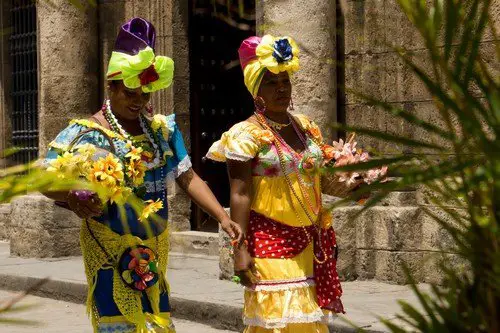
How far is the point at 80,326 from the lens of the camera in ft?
30.8

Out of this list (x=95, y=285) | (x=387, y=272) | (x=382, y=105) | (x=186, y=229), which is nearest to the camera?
(x=382, y=105)

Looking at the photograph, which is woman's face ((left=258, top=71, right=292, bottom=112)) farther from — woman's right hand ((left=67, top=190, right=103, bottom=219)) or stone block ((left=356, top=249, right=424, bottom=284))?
stone block ((left=356, top=249, right=424, bottom=284))

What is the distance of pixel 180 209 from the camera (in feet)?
44.1

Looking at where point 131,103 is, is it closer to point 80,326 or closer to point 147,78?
point 147,78

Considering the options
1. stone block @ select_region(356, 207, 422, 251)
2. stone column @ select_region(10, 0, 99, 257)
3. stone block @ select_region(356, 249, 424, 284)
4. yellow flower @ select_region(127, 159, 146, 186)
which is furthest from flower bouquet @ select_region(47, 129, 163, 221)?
stone column @ select_region(10, 0, 99, 257)

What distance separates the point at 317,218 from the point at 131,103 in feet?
3.23

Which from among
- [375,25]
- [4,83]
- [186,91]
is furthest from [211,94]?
[375,25]

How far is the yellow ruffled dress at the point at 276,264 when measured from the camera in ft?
18.6

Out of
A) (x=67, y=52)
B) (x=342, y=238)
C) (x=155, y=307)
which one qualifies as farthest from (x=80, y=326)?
(x=67, y=52)

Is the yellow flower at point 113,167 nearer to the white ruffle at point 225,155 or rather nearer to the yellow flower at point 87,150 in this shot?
the yellow flower at point 87,150

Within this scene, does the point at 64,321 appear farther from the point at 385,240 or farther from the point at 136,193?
the point at 136,193

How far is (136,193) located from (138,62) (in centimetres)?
62

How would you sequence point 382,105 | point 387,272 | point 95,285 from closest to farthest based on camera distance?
point 382,105 < point 95,285 < point 387,272

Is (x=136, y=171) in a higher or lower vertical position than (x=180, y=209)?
higher
